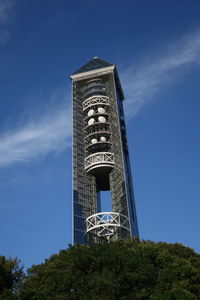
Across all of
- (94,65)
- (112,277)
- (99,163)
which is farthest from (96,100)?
(112,277)

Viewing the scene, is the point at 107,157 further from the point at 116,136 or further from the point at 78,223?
the point at 78,223

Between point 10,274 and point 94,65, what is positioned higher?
point 94,65

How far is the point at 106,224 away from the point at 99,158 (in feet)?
45.8

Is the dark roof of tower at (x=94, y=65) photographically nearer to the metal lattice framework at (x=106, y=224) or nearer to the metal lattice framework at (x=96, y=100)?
the metal lattice framework at (x=96, y=100)

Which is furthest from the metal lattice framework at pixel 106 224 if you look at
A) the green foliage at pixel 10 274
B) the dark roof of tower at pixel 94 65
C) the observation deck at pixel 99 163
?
the dark roof of tower at pixel 94 65

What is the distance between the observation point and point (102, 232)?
68.6 meters

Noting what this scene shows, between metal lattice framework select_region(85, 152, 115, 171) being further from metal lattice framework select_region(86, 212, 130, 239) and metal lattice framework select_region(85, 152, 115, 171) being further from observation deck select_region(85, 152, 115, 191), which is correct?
metal lattice framework select_region(86, 212, 130, 239)

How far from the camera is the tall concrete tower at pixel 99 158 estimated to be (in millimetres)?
68750

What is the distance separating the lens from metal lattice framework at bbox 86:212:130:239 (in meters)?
67.7

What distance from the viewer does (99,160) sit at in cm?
7619

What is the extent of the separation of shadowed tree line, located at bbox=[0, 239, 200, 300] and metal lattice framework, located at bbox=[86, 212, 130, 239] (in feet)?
86.6

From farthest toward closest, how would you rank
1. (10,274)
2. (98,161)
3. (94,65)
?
(94,65) → (98,161) → (10,274)

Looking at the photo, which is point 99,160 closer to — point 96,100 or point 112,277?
point 96,100

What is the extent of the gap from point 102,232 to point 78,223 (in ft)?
14.5
